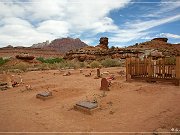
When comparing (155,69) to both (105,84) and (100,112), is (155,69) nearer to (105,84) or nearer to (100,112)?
(105,84)

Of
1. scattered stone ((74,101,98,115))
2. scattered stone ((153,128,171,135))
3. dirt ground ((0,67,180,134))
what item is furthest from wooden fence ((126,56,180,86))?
scattered stone ((153,128,171,135))

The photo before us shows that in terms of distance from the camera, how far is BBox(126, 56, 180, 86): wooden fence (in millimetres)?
9344

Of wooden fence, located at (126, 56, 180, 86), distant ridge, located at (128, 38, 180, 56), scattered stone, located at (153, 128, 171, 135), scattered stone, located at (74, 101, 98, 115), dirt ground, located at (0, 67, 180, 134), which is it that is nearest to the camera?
scattered stone, located at (153, 128, 171, 135)

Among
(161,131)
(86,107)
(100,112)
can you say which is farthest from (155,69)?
(161,131)

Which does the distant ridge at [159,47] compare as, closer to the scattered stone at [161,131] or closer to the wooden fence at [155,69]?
the wooden fence at [155,69]

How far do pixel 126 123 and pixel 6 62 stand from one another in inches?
1255

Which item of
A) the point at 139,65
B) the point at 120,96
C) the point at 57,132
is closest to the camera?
the point at 57,132

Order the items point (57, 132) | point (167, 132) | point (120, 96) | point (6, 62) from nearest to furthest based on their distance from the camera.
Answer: point (167, 132) < point (57, 132) < point (120, 96) < point (6, 62)

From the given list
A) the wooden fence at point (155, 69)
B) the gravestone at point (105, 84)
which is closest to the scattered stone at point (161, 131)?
the gravestone at point (105, 84)

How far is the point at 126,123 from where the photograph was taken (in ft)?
17.0

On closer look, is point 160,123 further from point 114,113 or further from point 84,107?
point 84,107

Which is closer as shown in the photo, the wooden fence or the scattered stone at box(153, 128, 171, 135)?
the scattered stone at box(153, 128, 171, 135)

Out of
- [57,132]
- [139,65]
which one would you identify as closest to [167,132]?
[57,132]

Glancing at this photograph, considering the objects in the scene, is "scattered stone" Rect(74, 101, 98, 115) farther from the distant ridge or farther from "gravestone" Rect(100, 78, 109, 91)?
the distant ridge
